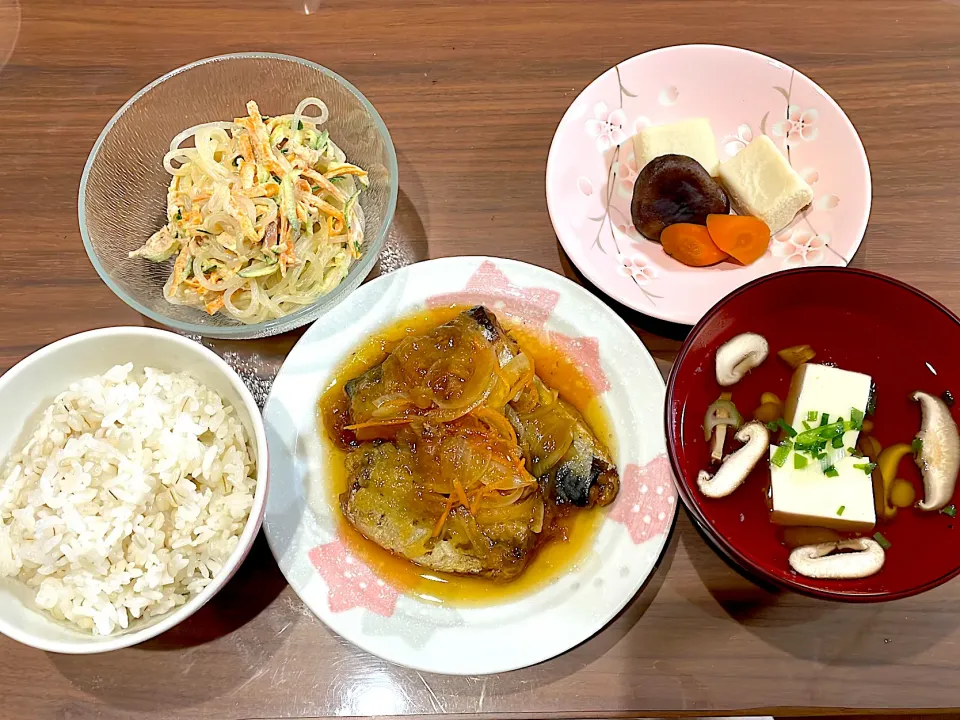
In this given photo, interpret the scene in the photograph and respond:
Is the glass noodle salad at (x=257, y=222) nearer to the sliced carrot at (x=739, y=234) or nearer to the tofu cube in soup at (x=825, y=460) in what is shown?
the sliced carrot at (x=739, y=234)

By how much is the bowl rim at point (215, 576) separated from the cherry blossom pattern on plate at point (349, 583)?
183 millimetres

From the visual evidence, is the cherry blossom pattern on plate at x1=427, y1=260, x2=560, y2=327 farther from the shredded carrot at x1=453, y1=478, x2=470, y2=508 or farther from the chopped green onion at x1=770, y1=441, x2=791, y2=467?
the chopped green onion at x1=770, y1=441, x2=791, y2=467

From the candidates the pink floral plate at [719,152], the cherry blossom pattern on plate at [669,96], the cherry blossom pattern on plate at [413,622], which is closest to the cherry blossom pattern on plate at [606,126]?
the pink floral plate at [719,152]

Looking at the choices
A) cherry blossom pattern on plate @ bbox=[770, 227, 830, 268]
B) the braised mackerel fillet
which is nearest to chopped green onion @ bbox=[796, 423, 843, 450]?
the braised mackerel fillet

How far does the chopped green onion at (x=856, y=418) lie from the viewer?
4.67ft

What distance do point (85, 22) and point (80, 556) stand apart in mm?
1523

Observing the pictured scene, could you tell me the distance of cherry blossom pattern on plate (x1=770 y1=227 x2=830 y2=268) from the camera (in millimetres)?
1803

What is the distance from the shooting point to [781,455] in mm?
1413

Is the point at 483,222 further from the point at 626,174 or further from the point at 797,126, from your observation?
the point at 797,126

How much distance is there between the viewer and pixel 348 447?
1.72 meters

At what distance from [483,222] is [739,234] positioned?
617mm

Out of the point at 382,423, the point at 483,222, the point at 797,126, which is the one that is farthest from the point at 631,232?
the point at 382,423

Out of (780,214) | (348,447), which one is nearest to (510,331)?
(348,447)

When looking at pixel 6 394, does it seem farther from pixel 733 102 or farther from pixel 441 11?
pixel 733 102
